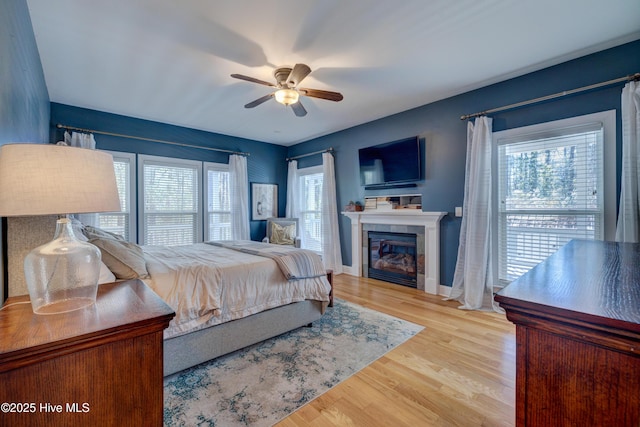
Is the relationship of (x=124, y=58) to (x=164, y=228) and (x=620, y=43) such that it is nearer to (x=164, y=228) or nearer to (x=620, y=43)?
(x=164, y=228)

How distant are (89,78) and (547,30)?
444cm

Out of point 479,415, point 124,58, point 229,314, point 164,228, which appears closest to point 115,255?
point 229,314

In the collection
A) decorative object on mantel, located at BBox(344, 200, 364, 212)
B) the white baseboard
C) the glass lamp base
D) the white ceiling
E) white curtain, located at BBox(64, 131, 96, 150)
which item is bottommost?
the white baseboard

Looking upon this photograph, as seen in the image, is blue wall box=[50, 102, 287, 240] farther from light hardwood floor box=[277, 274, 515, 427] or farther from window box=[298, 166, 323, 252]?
light hardwood floor box=[277, 274, 515, 427]

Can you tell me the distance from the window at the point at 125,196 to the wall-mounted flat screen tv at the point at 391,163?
3605mm

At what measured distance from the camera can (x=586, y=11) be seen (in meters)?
2.07

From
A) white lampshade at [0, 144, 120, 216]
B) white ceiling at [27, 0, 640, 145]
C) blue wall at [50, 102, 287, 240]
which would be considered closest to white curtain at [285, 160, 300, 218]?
blue wall at [50, 102, 287, 240]

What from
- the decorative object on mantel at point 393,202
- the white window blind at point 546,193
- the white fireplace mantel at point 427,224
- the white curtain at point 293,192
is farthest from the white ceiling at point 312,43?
the white curtain at point 293,192

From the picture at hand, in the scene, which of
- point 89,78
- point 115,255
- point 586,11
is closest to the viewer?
point 115,255

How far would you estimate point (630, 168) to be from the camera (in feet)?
7.72

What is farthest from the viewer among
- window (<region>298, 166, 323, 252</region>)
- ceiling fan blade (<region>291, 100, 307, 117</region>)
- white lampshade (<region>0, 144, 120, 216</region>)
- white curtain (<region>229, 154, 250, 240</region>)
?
window (<region>298, 166, 323, 252</region>)

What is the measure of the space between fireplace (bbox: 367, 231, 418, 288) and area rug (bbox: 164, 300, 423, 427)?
1.42 meters

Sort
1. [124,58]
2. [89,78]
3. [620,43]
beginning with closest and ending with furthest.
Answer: [620,43], [124,58], [89,78]

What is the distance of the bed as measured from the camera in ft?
6.18
